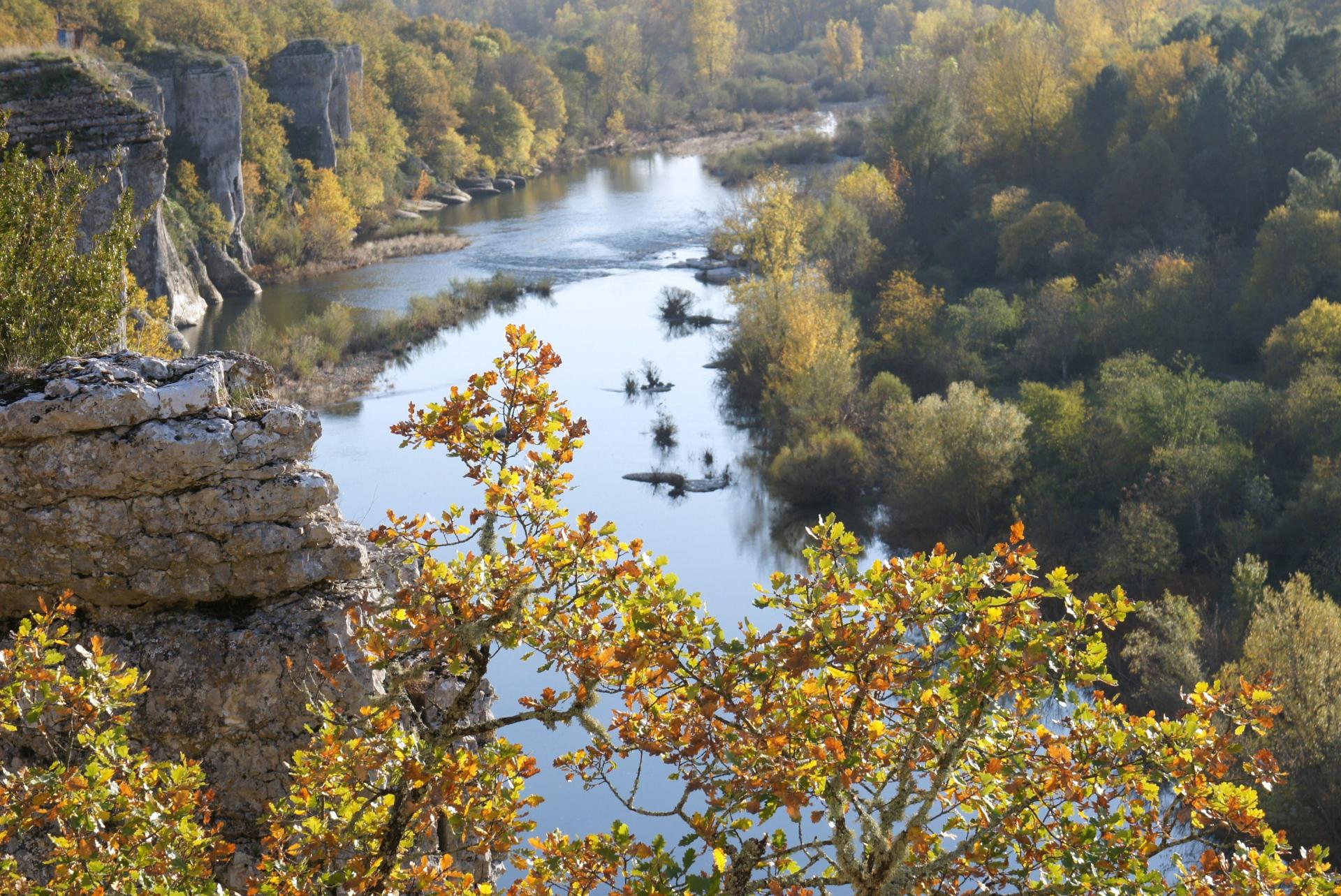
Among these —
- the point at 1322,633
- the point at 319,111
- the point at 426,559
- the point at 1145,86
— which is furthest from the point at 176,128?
the point at 426,559

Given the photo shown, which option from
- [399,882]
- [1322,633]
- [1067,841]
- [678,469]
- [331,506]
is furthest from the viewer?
[678,469]

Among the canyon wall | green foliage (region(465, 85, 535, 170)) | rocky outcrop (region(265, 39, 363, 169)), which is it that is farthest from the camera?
green foliage (region(465, 85, 535, 170))

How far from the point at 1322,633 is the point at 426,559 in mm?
16039

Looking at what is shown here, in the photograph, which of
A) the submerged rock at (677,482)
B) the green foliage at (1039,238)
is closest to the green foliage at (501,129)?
the green foliage at (1039,238)

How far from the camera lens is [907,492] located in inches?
1009

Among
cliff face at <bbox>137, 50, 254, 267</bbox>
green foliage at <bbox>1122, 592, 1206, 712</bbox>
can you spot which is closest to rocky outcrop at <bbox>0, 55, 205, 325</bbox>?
green foliage at <bbox>1122, 592, 1206, 712</bbox>

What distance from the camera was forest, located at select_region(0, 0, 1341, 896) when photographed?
4602 millimetres

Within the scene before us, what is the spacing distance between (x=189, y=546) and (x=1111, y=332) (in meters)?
28.4

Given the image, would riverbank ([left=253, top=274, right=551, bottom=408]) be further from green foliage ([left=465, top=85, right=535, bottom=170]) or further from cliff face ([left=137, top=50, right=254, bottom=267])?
green foliage ([left=465, top=85, right=535, bottom=170])

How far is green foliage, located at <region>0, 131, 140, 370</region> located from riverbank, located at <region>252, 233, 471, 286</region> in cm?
4215

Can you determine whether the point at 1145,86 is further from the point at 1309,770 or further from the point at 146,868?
the point at 146,868

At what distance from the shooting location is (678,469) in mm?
29891

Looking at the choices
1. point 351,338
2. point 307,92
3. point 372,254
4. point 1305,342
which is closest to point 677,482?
point 1305,342

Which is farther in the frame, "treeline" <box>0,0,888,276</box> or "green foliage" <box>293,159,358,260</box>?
"green foliage" <box>293,159,358,260</box>
